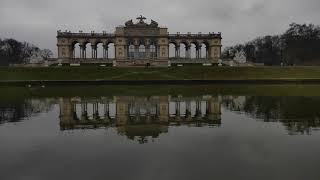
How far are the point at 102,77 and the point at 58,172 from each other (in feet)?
164

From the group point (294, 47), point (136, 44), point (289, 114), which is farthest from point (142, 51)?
point (289, 114)

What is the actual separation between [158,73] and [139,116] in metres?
42.2

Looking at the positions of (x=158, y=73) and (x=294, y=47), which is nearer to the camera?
(x=158, y=73)

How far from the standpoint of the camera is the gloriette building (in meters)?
86.6

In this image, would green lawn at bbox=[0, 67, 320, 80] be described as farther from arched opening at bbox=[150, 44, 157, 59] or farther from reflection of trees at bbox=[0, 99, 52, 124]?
reflection of trees at bbox=[0, 99, 52, 124]

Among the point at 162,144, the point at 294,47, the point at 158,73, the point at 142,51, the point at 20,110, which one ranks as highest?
the point at 294,47

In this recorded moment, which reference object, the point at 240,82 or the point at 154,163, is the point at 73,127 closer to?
the point at 154,163

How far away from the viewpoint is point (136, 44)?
286 ft

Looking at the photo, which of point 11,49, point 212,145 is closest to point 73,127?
point 212,145

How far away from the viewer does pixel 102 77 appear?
59469 millimetres

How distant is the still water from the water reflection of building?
0.16ft

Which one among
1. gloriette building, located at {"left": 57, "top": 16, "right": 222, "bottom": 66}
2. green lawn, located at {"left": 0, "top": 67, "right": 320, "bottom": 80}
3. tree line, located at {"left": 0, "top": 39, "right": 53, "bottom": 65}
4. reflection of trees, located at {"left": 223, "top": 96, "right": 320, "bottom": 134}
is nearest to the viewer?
reflection of trees, located at {"left": 223, "top": 96, "right": 320, "bottom": 134}

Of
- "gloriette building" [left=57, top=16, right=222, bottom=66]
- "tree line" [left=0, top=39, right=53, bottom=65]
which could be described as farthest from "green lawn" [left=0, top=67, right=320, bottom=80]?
"tree line" [left=0, top=39, right=53, bottom=65]

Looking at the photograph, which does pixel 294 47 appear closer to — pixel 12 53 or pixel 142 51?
pixel 142 51
